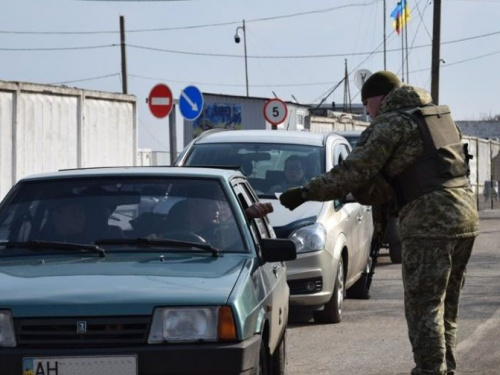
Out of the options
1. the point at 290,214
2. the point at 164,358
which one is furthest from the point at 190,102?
the point at 164,358

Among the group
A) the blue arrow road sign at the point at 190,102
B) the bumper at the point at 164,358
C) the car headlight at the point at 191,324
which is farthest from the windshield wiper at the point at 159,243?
the blue arrow road sign at the point at 190,102

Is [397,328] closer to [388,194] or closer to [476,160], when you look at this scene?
[388,194]

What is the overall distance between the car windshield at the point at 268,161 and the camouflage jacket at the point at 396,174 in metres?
5.02

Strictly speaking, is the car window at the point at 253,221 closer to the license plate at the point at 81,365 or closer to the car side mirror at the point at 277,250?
the car side mirror at the point at 277,250

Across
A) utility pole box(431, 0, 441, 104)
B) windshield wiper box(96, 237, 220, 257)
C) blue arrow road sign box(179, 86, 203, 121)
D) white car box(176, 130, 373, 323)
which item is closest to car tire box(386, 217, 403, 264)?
white car box(176, 130, 373, 323)

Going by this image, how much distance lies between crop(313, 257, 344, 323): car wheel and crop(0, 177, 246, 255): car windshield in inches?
173

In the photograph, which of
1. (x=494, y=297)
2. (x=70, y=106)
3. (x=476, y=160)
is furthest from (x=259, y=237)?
(x=476, y=160)

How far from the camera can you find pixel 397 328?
450 inches

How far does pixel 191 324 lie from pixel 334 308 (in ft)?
19.7

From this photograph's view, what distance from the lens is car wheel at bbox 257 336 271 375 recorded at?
6.58 meters

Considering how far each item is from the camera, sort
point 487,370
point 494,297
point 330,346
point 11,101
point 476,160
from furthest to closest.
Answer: point 476,160
point 11,101
point 494,297
point 330,346
point 487,370

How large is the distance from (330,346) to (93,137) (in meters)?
11.5

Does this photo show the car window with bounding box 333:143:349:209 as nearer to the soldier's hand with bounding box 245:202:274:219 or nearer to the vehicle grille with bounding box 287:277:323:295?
the vehicle grille with bounding box 287:277:323:295

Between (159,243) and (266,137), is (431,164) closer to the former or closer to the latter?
(159,243)
